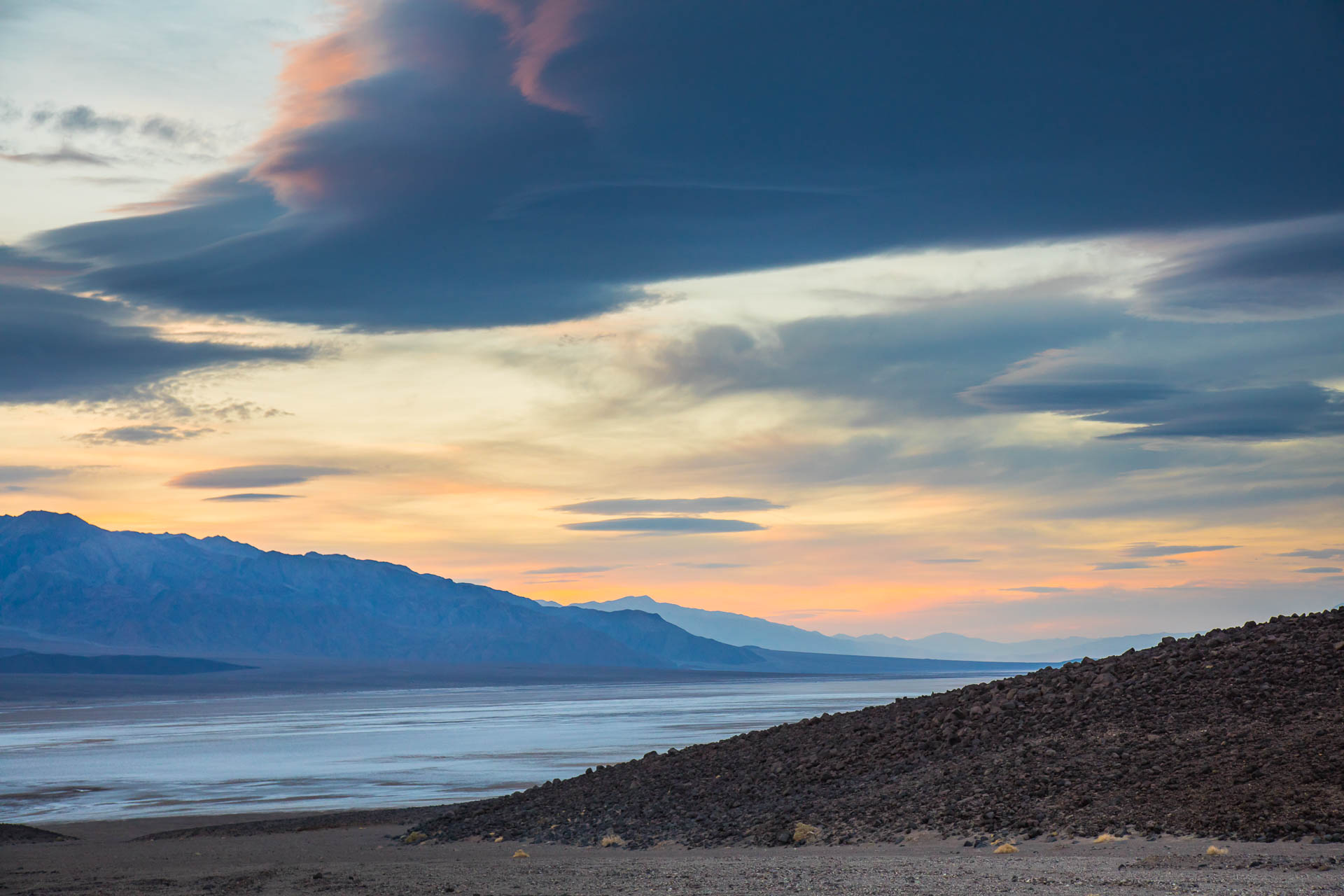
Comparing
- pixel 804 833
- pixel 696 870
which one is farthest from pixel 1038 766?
pixel 696 870

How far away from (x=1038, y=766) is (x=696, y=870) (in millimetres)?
9174

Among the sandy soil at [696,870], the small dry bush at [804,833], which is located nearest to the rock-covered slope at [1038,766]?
the small dry bush at [804,833]

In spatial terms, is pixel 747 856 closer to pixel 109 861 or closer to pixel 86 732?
pixel 109 861

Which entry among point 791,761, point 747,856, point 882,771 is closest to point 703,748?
point 791,761

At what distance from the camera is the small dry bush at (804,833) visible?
25.8 m

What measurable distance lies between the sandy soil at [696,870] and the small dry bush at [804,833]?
769 millimetres

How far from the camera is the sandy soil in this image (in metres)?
17.7

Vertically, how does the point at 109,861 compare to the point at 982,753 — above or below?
below

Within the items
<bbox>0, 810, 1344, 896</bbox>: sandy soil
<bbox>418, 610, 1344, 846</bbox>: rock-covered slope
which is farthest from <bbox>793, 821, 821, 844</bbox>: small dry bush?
<bbox>0, 810, 1344, 896</bbox>: sandy soil

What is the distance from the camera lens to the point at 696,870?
21.3m

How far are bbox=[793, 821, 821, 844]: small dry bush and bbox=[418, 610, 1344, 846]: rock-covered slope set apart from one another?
0.74ft

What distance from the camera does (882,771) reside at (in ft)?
96.8

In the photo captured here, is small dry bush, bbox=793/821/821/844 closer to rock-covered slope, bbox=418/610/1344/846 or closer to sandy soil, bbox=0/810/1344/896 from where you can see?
rock-covered slope, bbox=418/610/1344/846

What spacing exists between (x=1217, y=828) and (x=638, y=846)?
12.1 m
